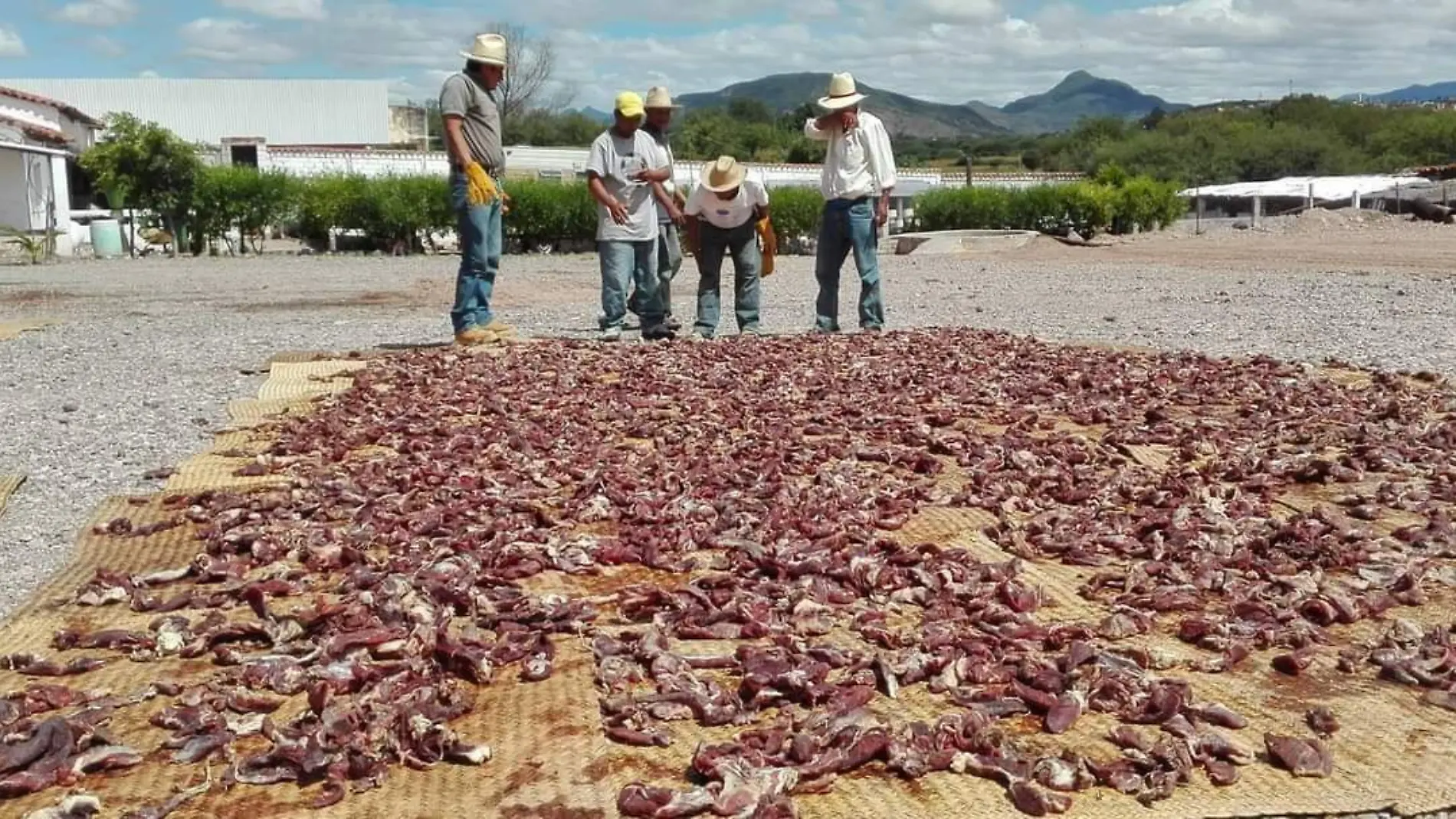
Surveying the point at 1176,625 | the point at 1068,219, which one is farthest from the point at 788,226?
the point at 1176,625

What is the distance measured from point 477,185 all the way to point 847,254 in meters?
2.78

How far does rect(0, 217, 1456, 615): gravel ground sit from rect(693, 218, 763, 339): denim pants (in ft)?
5.06

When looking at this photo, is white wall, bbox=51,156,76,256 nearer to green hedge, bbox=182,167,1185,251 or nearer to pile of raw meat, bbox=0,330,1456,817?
green hedge, bbox=182,167,1185,251

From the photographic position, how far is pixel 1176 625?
3938 millimetres

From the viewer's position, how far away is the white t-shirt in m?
10.4

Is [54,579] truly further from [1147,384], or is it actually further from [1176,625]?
[1147,384]

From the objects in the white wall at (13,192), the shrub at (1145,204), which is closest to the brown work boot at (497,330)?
the white wall at (13,192)

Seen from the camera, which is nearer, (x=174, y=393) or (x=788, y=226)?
(x=174, y=393)

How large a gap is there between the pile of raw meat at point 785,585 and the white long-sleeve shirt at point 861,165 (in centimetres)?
313

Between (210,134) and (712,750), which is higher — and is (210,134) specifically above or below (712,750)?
above

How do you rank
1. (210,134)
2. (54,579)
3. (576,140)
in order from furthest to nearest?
(576,140) → (210,134) → (54,579)

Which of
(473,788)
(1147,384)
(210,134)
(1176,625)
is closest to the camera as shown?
(473,788)

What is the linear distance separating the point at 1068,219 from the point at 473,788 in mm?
35869

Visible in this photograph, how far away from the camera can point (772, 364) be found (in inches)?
340
